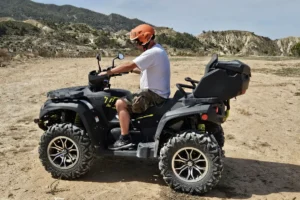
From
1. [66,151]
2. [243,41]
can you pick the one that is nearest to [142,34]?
[66,151]

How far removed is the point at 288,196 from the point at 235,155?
1681 mm

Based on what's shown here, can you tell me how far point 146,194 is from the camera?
5094 millimetres

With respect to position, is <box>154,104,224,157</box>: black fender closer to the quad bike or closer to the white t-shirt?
the quad bike

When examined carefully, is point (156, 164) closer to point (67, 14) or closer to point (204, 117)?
point (204, 117)

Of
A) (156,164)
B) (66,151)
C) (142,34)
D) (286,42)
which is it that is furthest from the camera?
(286,42)

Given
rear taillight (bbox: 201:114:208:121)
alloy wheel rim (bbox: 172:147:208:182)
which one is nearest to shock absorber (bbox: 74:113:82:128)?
alloy wheel rim (bbox: 172:147:208:182)

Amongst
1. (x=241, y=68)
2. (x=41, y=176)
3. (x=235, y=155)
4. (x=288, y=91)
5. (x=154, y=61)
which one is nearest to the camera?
(x=241, y=68)

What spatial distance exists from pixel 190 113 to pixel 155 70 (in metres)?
0.74

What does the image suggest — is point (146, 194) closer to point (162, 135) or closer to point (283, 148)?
point (162, 135)

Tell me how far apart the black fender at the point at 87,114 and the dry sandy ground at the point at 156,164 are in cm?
60

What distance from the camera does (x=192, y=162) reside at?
5.11m

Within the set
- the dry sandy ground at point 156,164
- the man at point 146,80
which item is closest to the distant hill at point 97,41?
the dry sandy ground at point 156,164

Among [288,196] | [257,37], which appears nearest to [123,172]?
[288,196]

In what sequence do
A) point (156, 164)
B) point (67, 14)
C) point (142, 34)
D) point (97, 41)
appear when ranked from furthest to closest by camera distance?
point (67, 14) → point (97, 41) → point (156, 164) → point (142, 34)
